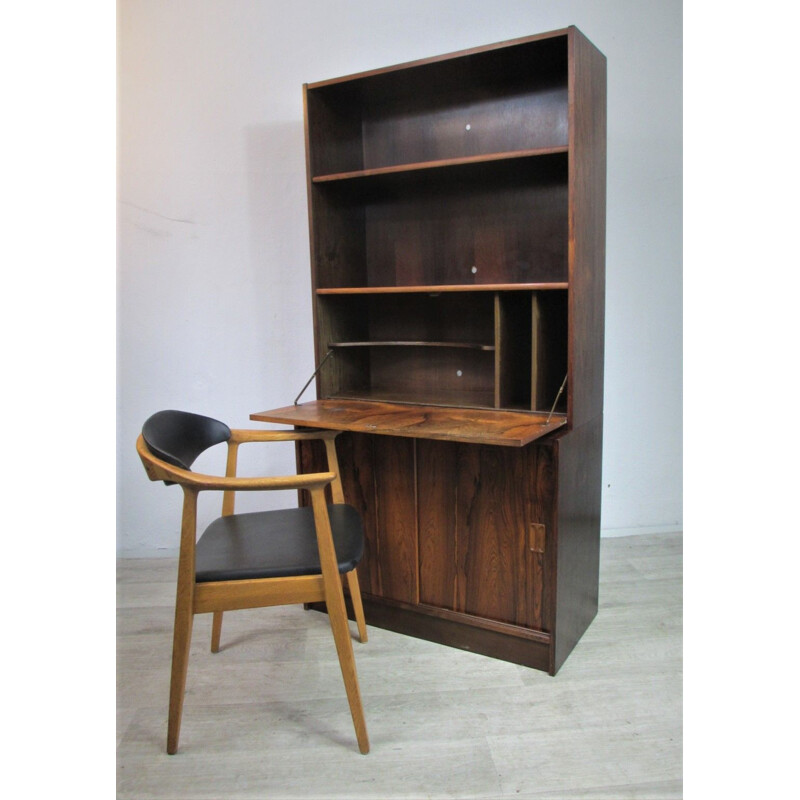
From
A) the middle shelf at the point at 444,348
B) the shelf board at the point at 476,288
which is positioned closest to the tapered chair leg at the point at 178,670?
the middle shelf at the point at 444,348

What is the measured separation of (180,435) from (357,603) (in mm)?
858

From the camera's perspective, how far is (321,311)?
8.86ft

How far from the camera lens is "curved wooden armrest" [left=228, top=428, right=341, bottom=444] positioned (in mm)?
2316

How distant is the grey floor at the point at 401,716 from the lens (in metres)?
1.73

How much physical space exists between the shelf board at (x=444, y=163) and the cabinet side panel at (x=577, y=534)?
2.96 feet

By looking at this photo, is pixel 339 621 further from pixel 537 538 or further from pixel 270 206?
pixel 270 206

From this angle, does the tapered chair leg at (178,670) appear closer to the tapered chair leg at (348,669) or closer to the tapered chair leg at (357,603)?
the tapered chair leg at (348,669)

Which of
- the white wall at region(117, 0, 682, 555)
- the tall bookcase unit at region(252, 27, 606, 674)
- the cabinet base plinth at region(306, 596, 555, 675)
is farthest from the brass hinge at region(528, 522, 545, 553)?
the white wall at region(117, 0, 682, 555)

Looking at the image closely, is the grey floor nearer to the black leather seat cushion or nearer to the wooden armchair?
the wooden armchair
